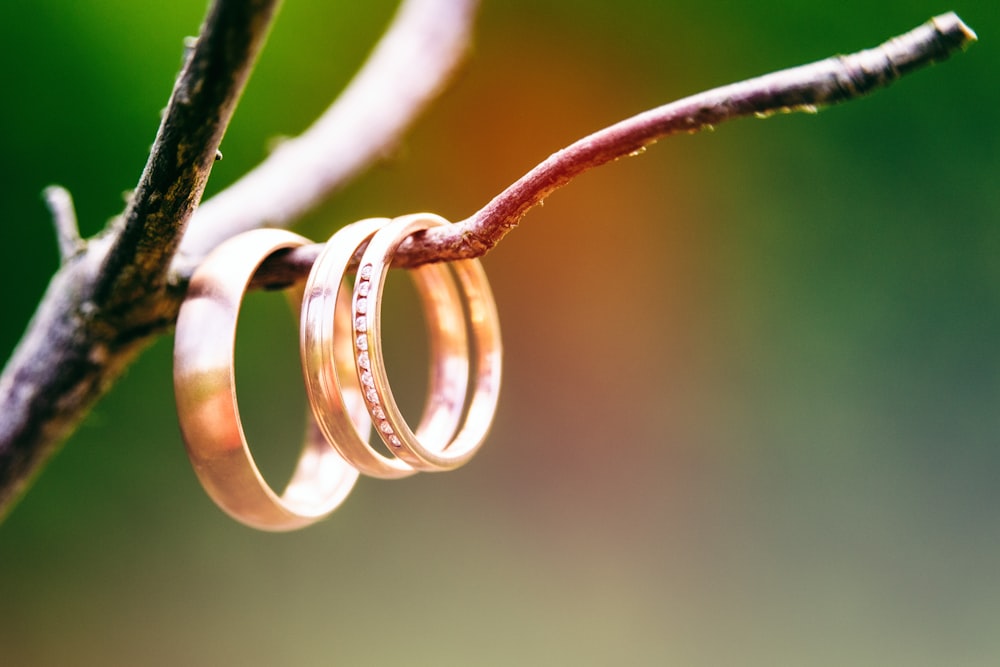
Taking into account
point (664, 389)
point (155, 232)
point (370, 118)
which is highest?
point (370, 118)

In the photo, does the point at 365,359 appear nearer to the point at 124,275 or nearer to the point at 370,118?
the point at 124,275

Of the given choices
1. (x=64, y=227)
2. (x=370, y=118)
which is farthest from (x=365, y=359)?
(x=370, y=118)

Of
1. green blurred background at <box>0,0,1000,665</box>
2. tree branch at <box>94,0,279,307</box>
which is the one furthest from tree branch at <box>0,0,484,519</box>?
green blurred background at <box>0,0,1000,665</box>

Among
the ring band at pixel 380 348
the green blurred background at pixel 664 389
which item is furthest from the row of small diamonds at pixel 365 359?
the green blurred background at pixel 664 389

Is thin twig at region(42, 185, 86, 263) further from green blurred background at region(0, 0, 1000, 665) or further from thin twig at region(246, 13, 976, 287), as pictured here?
green blurred background at region(0, 0, 1000, 665)

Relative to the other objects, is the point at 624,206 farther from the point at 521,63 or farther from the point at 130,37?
the point at 130,37

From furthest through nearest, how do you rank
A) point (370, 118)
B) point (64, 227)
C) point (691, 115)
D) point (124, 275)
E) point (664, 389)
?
point (664, 389), point (370, 118), point (64, 227), point (124, 275), point (691, 115)

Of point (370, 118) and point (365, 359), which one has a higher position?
point (370, 118)

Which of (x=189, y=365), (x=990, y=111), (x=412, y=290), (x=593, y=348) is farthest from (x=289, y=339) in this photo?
(x=990, y=111)
